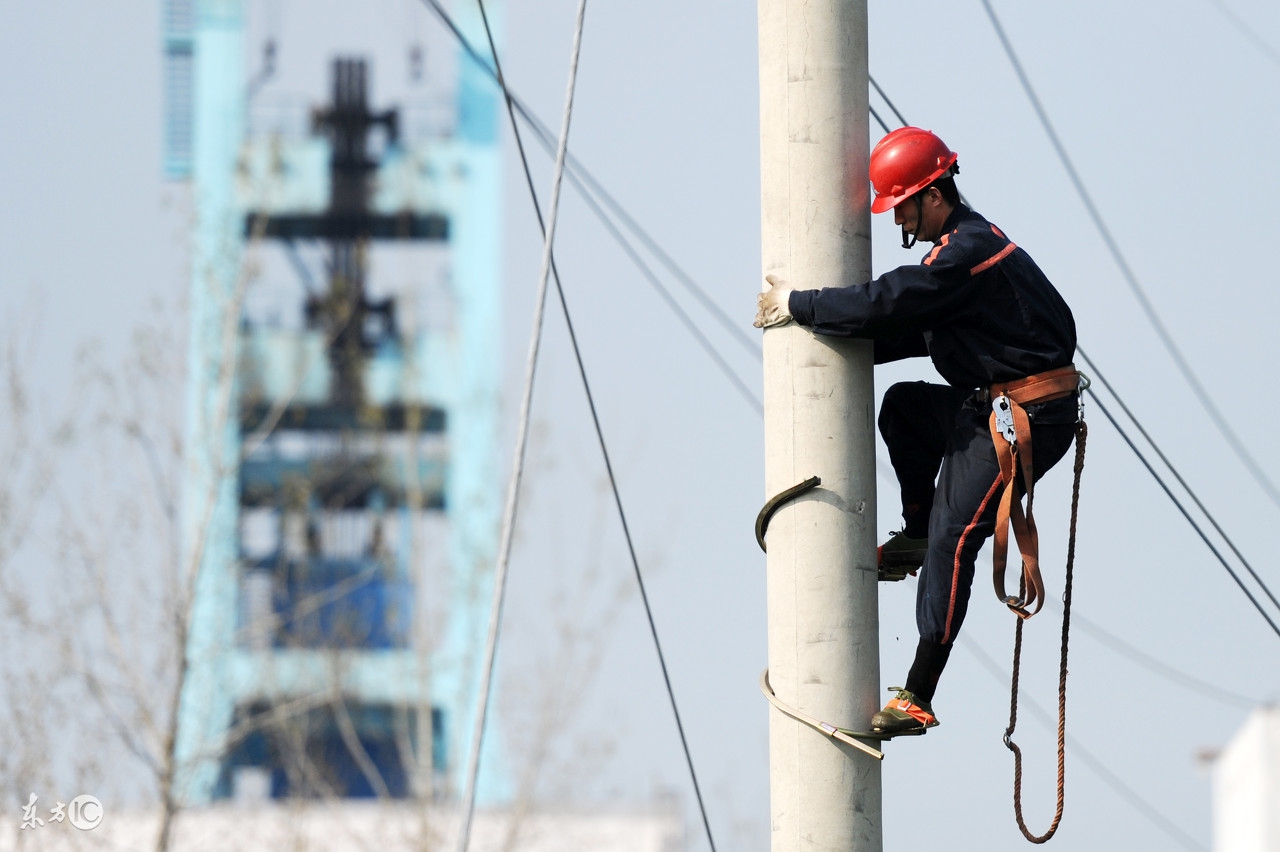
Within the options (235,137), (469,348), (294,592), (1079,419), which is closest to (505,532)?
(1079,419)

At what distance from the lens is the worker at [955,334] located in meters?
3.71

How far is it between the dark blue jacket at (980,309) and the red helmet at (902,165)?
13 cm

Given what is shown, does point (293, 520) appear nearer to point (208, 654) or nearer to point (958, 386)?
point (208, 654)

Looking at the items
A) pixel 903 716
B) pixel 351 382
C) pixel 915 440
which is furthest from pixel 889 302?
pixel 351 382

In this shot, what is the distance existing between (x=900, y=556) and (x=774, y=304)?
2.63 ft

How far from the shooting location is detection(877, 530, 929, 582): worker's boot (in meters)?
4.12

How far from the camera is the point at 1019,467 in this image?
383 centimetres

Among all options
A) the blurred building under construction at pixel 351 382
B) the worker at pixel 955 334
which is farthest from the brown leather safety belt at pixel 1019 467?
the blurred building under construction at pixel 351 382

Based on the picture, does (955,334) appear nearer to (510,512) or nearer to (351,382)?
(510,512)

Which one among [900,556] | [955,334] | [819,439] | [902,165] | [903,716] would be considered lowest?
[903,716]

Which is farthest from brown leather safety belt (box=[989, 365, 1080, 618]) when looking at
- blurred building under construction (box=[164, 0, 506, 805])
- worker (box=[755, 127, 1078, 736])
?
blurred building under construction (box=[164, 0, 506, 805])

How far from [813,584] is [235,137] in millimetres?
28277

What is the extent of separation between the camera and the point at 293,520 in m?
24.1

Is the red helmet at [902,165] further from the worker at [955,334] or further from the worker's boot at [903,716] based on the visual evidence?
the worker's boot at [903,716]
